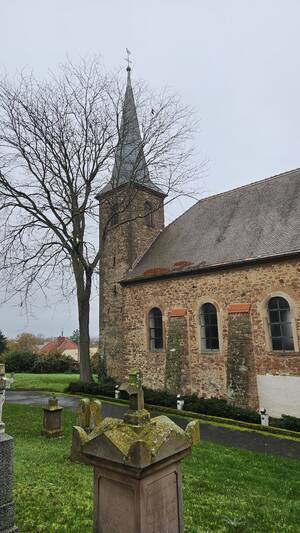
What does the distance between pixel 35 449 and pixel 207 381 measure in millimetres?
8229

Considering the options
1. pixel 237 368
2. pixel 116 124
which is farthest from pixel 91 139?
pixel 237 368

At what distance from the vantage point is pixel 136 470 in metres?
2.47

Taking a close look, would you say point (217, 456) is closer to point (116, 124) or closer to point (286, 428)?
point (286, 428)

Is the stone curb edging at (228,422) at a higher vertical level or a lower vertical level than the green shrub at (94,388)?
lower

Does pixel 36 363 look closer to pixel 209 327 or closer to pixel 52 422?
pixel 209 327

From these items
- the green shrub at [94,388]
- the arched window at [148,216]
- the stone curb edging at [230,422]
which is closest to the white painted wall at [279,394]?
the stone curb edging at [230,422]

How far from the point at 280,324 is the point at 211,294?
307 centimetres

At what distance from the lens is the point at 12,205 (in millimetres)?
15789

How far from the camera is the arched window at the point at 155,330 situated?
54.1ft

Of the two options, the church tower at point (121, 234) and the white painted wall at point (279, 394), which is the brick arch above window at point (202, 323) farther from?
the church tower at point (121, 234)

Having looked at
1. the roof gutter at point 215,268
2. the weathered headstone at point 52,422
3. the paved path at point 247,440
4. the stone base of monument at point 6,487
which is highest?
the roof gutter at point 215,268

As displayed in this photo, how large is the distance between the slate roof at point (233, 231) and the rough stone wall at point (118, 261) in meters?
0.96

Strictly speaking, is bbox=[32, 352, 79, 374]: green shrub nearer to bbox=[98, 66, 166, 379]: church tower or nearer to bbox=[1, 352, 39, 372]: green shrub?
bbox=[1, 352, 39, 372]: green shrub

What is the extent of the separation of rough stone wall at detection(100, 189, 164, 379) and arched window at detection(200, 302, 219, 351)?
527 cm
